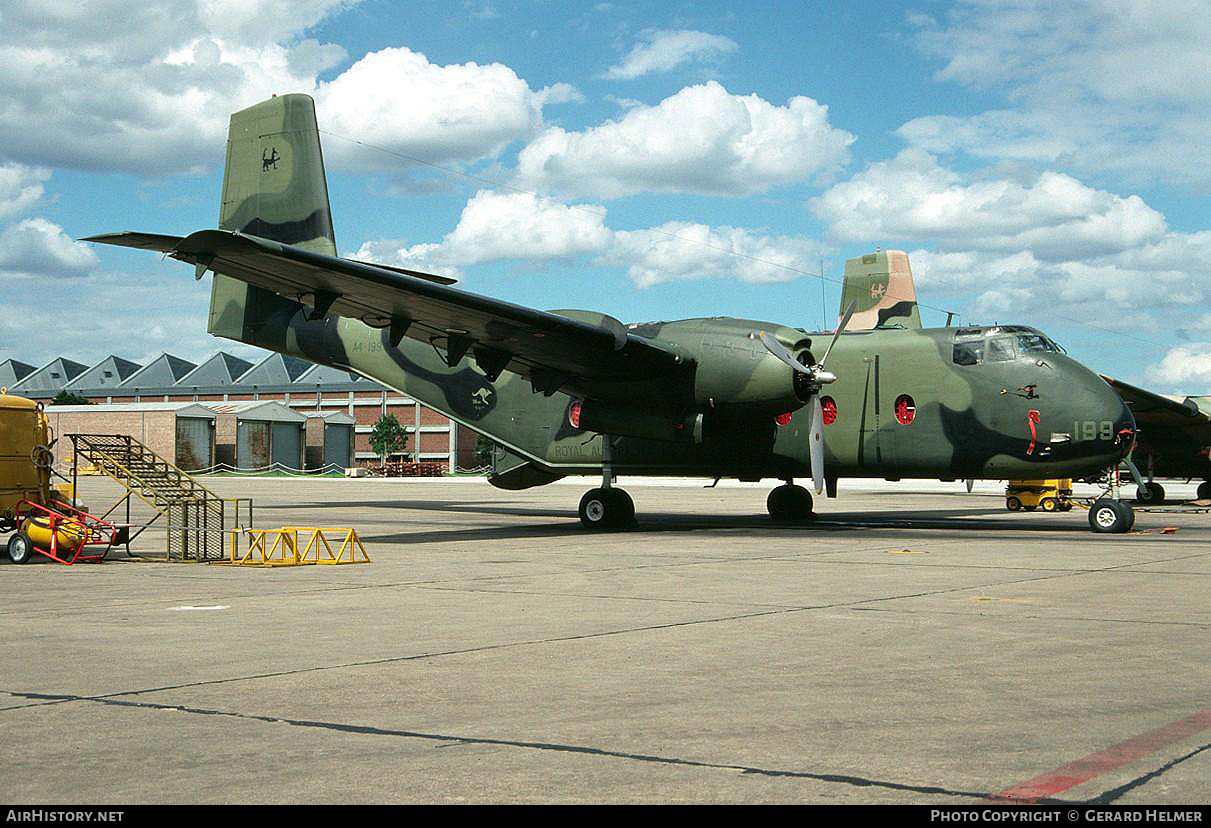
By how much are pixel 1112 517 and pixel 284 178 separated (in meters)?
19.9

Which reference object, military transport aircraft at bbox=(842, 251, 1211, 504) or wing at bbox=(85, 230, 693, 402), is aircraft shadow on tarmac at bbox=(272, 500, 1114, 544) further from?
military transport aircraft at bbox=(842, 251, 1211, 504)

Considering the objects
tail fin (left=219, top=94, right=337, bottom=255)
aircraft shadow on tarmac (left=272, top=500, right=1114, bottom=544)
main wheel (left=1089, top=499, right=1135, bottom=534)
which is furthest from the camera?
tail fin (left=219, top=94, right=337, bottom=255)

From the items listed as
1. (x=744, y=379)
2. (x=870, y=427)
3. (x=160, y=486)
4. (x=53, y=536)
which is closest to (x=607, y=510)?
(x=744, y=379)

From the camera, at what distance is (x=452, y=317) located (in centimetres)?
2145

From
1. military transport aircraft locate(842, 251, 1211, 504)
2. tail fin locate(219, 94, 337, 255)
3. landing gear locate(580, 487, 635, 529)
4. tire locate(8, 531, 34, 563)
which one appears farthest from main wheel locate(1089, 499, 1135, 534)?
tire locate(8, 531, 34, 563)

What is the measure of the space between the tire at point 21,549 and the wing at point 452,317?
471 cm

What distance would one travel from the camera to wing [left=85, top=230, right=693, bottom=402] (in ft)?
60.2

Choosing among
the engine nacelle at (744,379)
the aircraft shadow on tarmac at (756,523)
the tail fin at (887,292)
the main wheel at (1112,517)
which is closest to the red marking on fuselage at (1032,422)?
the main wheel at (1112,517)

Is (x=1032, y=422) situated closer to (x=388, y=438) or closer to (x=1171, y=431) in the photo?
(x=1171, y=431)

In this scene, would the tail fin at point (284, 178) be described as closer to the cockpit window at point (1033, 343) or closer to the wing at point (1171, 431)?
the cockpit window at point (1033, 343)

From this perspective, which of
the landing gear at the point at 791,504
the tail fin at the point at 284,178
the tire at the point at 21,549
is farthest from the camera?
the tail fin at the point at 284,178

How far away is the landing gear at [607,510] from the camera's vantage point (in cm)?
2505

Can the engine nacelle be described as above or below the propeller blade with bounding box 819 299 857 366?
below
